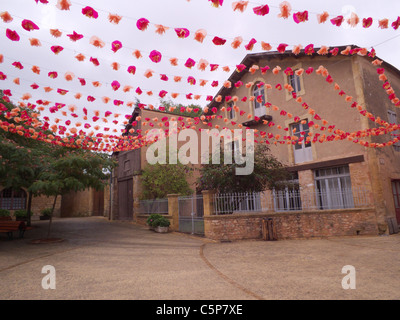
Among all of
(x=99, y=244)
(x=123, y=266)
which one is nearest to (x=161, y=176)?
(x=99, y=244)

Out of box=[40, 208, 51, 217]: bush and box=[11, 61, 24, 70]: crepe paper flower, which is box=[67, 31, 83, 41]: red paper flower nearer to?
box=[11, 61, 24, 70]: crepe paper flower

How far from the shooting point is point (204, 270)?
5.62 metres

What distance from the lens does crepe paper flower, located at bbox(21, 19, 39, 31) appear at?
4.32 metres

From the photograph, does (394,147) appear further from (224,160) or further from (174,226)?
(174,226)

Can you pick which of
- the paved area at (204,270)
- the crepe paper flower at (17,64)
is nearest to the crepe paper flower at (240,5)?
the crepe paper flower at (17,64)

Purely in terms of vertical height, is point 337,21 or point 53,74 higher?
point 337,21

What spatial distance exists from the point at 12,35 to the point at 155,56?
2.61 m

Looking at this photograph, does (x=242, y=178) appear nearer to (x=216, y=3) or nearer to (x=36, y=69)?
(x=216, y=3)

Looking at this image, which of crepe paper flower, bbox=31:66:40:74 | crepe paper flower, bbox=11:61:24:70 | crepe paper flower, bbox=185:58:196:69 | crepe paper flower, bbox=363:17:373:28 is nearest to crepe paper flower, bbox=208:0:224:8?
crepe paper flower, bbox=185:58:196:69

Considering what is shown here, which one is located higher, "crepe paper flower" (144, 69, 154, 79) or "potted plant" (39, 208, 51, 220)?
"crepe paper flower" (144, 69, 154, 79)

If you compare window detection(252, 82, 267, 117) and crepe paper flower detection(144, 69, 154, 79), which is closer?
Result: crepe paper flower detection(144, 69, 154, 79)

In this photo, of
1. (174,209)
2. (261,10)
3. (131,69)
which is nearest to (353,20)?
(261,10)

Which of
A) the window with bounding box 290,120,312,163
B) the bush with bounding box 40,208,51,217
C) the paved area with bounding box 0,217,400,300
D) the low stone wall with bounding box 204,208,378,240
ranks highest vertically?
the window with bounding box 290,120,312,163

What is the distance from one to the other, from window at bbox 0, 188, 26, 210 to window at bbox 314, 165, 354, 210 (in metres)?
22.5
